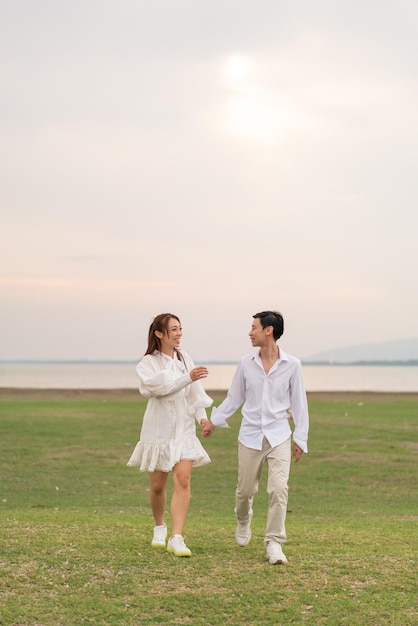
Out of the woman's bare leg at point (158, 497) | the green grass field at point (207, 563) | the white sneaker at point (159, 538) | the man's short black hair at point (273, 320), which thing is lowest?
the green grass field at point (207, 563)

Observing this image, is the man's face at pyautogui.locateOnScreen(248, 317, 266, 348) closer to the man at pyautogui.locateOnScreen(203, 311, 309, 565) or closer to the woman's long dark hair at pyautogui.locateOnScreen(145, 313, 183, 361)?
the man at pyautogui.locateOnScreen(203, 311, 309, 565)

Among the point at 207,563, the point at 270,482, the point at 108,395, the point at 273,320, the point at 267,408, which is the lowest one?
the point at 108,395

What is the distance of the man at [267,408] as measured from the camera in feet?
25.3

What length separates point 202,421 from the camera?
26.2ft

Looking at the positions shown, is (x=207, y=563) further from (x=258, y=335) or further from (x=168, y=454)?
(x=258, y=335)

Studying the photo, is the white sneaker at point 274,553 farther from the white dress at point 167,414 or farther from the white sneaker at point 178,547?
A: the white dress at point 167,414

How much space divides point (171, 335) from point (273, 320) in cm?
101

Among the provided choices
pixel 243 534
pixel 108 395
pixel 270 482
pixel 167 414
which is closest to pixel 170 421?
pixel 167 414

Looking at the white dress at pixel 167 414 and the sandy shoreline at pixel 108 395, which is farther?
the sandy shoreline at pixel 108 395

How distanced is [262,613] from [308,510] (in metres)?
8.37

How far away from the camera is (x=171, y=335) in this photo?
26.2 ft

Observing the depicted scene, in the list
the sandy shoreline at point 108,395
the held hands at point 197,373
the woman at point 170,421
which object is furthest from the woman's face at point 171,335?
the sandy shoreline at point 108,395

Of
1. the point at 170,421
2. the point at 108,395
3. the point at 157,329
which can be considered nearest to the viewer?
the point at 170,421

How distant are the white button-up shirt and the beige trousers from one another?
9 cm
